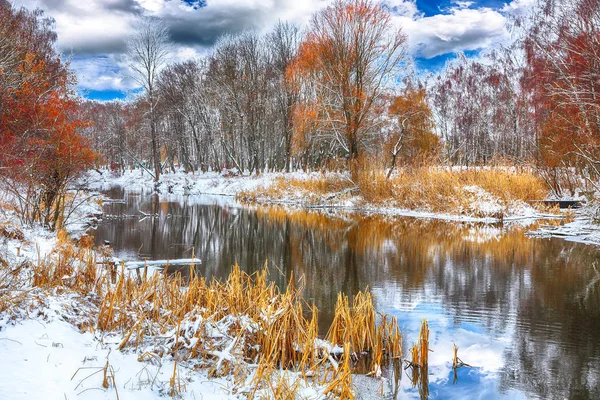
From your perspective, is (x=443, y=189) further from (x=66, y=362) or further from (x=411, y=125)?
(x=66, y=362)

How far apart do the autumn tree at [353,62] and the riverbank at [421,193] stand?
240cm

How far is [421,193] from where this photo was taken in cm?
1992

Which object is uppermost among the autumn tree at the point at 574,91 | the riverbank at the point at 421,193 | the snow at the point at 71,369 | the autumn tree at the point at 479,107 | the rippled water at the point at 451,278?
the autumn tree at the point at 479,107

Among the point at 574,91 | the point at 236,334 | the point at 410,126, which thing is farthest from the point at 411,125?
the point at 236,334

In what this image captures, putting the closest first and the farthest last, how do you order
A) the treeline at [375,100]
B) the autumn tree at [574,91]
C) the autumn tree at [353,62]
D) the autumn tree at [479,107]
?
the autumn tree at [574,91], the treeline at [375,100], the autumn tree at [353,62], the autumn tree at [479,107]

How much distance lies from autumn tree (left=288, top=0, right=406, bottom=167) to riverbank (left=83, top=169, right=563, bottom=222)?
2.40 m

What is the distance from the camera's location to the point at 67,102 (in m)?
11.8

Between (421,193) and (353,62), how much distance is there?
8384mm

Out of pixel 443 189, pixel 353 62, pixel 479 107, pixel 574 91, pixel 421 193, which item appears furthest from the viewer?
pixel 479 107

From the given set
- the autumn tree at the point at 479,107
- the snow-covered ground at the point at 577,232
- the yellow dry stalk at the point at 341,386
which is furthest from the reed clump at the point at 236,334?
the autumn tree at the point at 479,107

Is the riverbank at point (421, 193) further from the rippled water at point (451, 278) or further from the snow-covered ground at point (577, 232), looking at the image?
the snow-covered ground at point (577, 232)

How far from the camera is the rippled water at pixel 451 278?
4727mm

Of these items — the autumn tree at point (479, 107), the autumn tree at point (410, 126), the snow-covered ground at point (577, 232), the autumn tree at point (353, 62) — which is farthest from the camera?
the autumn tree at point (479, 107)

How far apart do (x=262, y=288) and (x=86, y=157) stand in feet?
27.4
